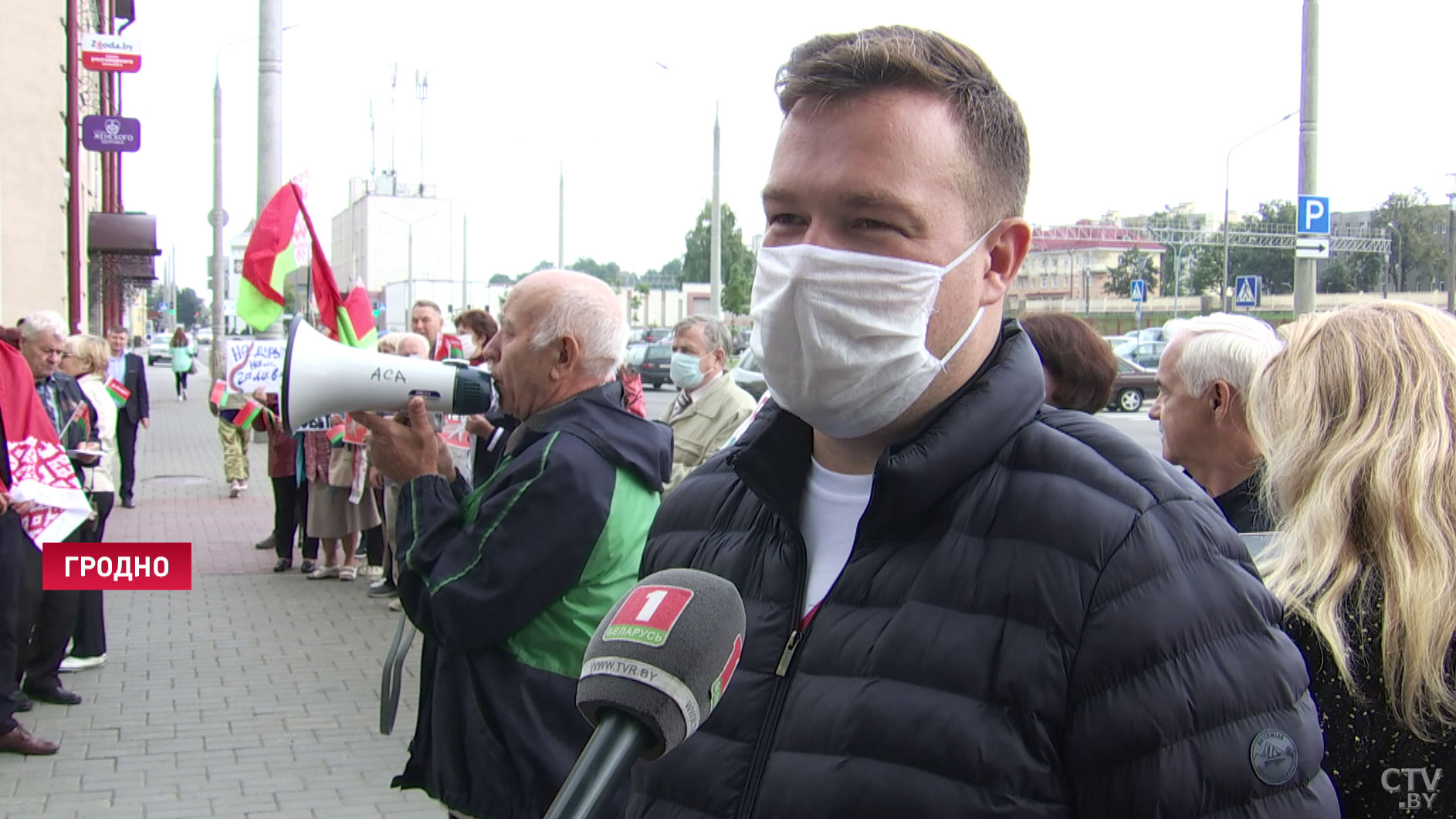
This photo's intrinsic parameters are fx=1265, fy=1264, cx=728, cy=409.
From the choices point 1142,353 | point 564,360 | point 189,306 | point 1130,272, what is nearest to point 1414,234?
point 1142,353

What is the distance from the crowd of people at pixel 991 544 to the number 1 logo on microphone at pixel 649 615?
219mm

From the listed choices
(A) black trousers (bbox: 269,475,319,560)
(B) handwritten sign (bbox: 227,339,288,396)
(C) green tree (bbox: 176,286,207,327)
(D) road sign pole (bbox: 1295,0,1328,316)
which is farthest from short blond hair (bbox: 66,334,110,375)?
(C) green tree (bbox: 176,286,207,327)

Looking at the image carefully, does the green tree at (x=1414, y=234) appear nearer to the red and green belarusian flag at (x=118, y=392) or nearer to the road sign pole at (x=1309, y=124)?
the road sign pole at (x=1309, y=124)

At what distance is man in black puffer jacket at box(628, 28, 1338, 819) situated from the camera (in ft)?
4.56

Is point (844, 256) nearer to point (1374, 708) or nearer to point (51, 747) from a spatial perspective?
point (1374, 708)

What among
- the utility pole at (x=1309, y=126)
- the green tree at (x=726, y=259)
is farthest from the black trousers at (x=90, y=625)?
the green tree at (x=726, y=259)

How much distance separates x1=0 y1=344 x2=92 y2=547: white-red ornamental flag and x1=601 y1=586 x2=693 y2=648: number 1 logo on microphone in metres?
5.54

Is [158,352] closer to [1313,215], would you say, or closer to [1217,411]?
[1313,215]

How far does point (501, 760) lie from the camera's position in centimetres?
305

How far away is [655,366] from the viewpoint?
3566cm

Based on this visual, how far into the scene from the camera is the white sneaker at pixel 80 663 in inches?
292

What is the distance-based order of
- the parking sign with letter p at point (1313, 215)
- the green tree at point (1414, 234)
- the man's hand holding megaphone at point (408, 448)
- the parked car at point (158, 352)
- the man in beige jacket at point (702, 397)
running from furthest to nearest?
the parked car at point (158, 352), the green tree at point (1414, 234), the parking sign with letter p at point (1313, 215), the man in beige jacket at point (702, 397), the man's hand holding megaphone at point (408, 448)

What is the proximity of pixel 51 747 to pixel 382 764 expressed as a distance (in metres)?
1.57

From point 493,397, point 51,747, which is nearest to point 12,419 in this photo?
point 51,747
